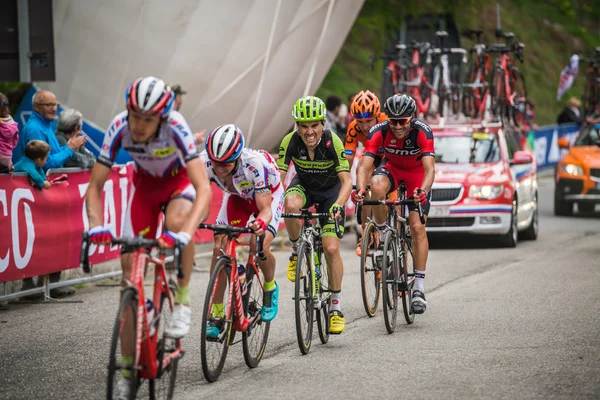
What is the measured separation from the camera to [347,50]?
32250mm

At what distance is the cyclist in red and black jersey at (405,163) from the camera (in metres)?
9.97

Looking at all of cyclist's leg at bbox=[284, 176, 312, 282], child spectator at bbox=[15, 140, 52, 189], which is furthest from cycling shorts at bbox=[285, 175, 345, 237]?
child spectator at bbox=[15, 140, 52, 189]

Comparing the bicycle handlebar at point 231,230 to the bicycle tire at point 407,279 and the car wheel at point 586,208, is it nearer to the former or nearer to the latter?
the bicycle tire at point 407,279

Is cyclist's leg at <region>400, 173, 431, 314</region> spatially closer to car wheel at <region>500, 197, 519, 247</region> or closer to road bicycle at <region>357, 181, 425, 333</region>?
road bicycle at <region>357, 181, 425, 333</region>

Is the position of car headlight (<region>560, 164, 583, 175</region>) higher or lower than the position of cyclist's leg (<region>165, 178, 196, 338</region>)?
higher

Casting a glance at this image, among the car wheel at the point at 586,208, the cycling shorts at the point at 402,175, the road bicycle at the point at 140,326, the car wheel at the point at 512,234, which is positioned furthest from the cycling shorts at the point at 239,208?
the car wheel at the point at 586,208

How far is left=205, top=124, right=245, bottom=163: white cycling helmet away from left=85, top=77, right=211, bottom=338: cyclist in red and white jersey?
2.22 ft

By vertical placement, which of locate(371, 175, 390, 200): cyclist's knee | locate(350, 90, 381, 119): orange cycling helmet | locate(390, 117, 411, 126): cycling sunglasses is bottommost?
locate(371, 175, 390, 200): cyclist's knee

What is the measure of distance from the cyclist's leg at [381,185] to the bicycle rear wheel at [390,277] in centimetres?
71

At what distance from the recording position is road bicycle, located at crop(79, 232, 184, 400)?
6094 mm

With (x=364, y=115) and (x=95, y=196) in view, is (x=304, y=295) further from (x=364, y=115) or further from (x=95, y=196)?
(x=364, y=115)

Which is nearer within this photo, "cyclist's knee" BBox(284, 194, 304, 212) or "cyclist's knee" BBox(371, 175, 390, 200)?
"cyclist's knee" BBox(284, 194, 304, 212)

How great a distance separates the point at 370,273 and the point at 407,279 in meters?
0.35

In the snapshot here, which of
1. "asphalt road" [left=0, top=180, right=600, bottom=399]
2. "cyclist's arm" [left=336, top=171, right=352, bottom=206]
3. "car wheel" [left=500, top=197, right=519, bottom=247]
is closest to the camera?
"asphalt road" [left=0, top=180, right=600, bottom=399]
